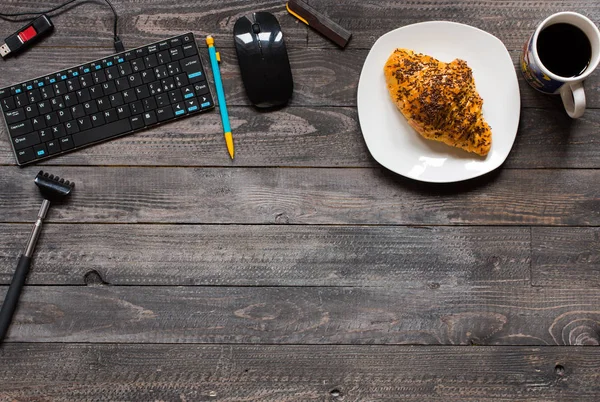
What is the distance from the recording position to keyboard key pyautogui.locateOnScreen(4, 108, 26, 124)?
90 centimetres

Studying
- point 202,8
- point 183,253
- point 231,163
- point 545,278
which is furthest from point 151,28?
point 545,278

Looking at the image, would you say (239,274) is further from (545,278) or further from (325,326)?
(545,278)

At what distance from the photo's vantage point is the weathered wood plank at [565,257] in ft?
3.08

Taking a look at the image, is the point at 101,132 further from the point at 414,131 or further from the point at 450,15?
the point at 450,15

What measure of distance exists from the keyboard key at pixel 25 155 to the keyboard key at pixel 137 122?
0.17 meters

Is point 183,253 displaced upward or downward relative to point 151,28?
downward

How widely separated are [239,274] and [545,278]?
0.53 m

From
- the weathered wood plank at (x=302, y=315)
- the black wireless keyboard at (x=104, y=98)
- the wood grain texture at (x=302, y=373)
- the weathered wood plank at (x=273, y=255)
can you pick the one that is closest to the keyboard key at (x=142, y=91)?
the black wireless keyboard at (x=104, y=98)

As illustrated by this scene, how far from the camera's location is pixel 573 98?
86 centimetres

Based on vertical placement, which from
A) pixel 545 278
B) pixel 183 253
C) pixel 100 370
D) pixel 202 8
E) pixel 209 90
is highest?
pixel 202 8

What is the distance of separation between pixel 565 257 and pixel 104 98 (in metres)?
0.83

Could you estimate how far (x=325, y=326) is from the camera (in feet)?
3.06

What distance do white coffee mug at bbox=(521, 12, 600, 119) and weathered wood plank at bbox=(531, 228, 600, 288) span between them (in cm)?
21

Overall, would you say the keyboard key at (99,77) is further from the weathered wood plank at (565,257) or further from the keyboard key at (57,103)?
the weathered wood plank at (565,257)
